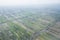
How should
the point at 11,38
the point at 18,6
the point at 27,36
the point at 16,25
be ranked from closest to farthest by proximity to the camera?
the point at 11,38, the point at 27,36, the point at 16,25, the point at 18,6

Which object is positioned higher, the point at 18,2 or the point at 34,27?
the point at 18,2

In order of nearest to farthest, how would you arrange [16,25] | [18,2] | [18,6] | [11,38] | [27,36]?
[11,38]
[27,36]
[16,25]
[18,2]
[18,6]

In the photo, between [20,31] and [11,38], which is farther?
[20,31]

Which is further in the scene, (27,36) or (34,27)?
(34,27)

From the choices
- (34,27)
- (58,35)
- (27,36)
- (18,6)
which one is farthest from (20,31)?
(18,6)

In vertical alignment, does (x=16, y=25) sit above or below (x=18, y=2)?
below

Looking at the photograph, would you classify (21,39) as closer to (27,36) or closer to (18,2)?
(27,36)

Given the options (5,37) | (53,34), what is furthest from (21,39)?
(53,34)

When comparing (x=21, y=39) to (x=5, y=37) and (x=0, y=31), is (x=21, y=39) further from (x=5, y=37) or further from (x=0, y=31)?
(x=0, y=31)

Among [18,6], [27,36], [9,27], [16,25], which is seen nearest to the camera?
[27,36]
